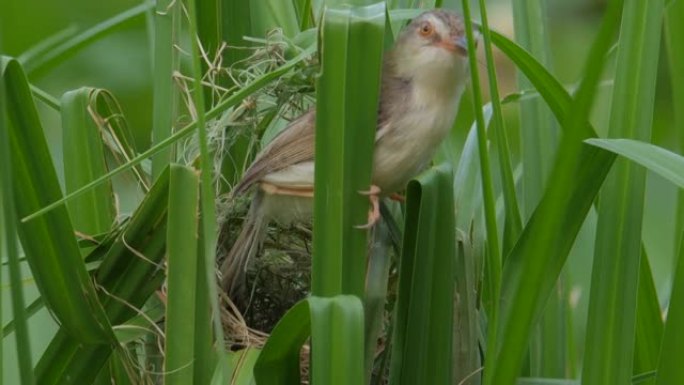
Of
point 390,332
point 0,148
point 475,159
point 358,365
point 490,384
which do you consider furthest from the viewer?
point 475,159

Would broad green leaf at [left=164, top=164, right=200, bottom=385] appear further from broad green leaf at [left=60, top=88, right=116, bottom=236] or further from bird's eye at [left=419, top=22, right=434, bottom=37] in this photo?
bird's eye at [left=419, top=22, right=434, bottom=37]

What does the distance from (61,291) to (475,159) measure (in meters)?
0.62

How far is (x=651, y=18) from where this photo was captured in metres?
1.38

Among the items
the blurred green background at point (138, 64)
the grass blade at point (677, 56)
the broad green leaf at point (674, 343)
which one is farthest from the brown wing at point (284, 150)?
the blurred green background at point (138, 64)

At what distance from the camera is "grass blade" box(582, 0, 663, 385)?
1387 mm

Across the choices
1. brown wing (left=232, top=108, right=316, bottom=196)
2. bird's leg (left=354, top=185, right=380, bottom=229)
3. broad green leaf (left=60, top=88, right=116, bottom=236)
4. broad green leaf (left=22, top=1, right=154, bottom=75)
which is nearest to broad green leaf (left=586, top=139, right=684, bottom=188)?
bird's leg (left=354, top=185, right=380, bottom=229)

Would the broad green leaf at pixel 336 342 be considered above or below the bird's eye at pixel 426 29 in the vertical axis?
below

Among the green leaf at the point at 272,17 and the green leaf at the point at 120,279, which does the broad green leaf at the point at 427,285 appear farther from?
the green leaf at the point at 272,17

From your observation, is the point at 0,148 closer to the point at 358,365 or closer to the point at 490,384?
the point at 358,365

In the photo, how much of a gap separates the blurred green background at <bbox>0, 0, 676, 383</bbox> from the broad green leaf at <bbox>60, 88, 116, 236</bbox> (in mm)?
864

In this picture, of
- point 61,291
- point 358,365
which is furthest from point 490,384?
point 61,291

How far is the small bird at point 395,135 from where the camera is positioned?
177 centimetres

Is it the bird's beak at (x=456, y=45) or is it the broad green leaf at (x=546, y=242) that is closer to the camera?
the broad green leaf at (x=546, y=242)

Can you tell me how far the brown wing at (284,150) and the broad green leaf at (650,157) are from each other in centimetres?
52
